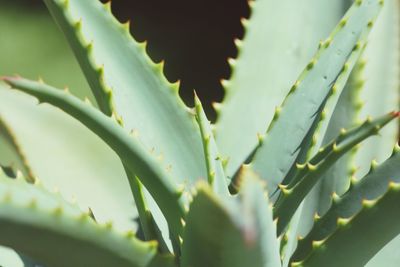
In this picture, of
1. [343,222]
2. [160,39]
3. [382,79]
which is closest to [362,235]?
[343,222]

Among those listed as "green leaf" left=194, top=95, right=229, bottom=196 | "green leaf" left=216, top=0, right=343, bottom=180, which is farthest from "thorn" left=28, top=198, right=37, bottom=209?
"green leaf" left=216, top=0, right=343, bottom=180

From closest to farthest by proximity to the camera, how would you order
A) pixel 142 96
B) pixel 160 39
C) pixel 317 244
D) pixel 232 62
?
pixel 317 244, pixel 142 96, pixel 232 62, pixel 160 39

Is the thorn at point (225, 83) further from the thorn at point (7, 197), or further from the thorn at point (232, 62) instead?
the thorn at point (7, 197)

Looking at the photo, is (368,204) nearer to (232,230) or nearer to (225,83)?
(232,230)

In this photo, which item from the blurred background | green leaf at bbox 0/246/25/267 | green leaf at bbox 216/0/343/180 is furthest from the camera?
the blurred background

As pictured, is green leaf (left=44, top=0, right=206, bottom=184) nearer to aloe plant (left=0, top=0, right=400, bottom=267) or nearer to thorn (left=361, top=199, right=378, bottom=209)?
aloe plant (left=0, top=0, right=400, bottom=267)

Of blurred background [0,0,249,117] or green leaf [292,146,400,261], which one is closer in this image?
green leaf [292,146,400,261]

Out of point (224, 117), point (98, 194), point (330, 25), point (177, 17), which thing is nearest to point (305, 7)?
point (330, 25)

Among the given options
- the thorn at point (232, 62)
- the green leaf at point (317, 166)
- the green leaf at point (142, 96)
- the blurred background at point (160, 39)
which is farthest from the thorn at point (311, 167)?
the blurred background at point (160, 39)
